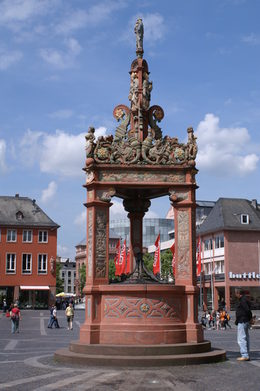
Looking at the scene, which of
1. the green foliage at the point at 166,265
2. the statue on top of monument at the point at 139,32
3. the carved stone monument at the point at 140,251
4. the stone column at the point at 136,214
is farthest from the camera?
the green foliage at the point at 166,265

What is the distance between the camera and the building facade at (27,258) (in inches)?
2653

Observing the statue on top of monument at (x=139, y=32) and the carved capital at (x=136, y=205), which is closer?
the statue on top of monument at (x=139, y=32)

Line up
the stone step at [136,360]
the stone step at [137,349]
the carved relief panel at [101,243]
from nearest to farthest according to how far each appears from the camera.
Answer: the stone step at [136,360] < the stone step at [137,349] < the carved relief panel at [101,243]

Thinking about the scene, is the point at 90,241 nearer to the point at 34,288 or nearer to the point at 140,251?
the point at 140,251

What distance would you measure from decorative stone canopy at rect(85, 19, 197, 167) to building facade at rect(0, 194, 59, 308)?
2091 inches

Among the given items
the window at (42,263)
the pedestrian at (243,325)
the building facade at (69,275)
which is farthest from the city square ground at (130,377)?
the building facade at (69,275)

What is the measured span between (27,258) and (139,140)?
5489 cm

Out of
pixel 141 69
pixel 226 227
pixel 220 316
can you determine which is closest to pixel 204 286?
pixel 226 227

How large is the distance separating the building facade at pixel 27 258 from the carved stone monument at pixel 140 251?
52.2 metres

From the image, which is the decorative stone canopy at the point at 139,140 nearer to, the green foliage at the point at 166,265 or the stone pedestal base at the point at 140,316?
the stone pedestal base at the point at 140,316

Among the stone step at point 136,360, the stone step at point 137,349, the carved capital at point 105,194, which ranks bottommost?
the stone step at point 136,360

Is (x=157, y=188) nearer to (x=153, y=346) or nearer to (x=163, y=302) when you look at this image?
(x=163, y=302)

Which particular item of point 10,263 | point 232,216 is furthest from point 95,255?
point 232,216

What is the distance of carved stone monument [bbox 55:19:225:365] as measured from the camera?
1440cm
